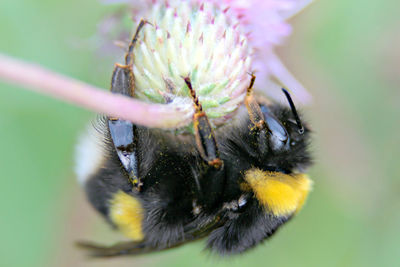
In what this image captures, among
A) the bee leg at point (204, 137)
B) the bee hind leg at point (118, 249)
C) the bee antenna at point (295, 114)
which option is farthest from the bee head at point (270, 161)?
the bee hind leg at point (118, 249)

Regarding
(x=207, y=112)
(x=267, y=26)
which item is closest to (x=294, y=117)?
(x=207, y=112)

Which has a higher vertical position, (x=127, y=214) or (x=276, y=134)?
(x=276, y=134)

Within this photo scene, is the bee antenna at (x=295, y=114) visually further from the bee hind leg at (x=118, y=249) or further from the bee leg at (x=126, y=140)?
the bee hind leg at (x=118, y=249)

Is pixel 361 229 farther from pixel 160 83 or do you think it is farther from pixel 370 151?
pixel 160 83

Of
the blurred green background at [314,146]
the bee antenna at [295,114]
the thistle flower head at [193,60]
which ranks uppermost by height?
the thistle flower head at [193,60]

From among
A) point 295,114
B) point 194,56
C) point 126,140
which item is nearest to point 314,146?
point 295,114

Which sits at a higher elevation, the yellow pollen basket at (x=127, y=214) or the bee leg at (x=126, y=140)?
the bee leg at (x=126, y=140)

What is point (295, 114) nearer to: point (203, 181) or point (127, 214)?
point (203, 181)

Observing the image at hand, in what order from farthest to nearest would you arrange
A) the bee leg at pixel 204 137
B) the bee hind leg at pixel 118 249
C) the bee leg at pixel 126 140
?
the bee hind leg at pixel 118 249 < the bee leg at pixel 126 140 < the bee leg at pixel 204 137
